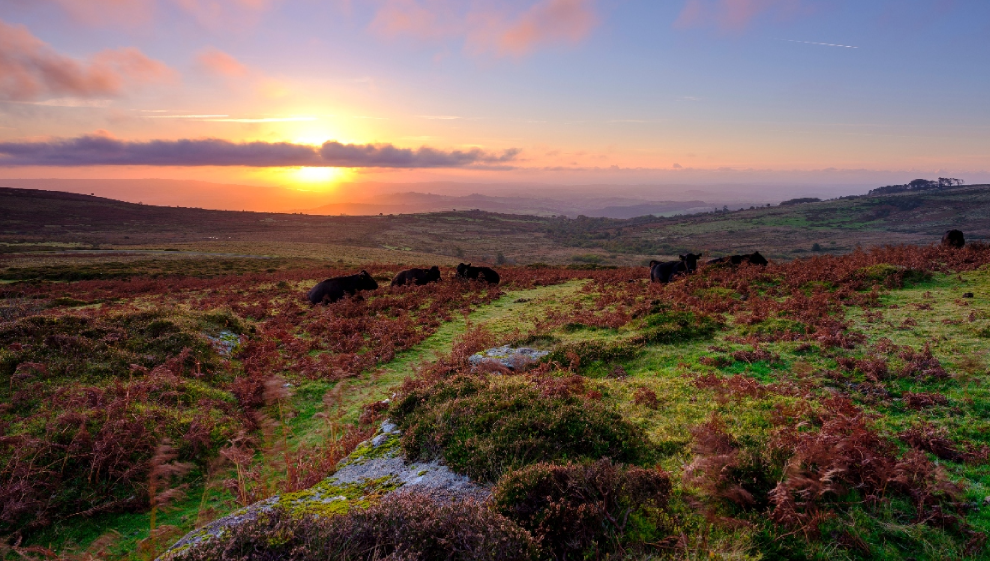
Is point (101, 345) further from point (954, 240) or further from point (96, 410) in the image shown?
point (954, 240)

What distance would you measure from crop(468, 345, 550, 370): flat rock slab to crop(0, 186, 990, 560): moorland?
502mm

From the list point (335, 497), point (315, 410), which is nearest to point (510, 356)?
point (315, 410)

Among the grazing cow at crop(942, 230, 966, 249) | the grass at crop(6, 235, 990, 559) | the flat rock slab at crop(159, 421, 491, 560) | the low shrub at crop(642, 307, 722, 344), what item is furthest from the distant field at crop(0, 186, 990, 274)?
the flat rock slab at crop(159, 421, 491, 560)

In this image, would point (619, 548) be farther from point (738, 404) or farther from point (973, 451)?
point (973, 451)

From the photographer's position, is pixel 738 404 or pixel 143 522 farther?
pixel 738 404

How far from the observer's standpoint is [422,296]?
22.0m

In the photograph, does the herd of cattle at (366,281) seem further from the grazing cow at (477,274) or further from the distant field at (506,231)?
the distant field at (506,231)

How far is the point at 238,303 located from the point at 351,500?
20.8m

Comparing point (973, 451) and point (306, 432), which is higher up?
point (973, 451)

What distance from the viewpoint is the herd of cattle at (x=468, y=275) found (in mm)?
21828

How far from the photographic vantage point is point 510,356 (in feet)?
35.1

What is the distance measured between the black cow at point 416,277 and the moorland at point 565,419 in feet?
22.5

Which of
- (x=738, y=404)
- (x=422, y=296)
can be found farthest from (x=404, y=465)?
(x=422, y=296)

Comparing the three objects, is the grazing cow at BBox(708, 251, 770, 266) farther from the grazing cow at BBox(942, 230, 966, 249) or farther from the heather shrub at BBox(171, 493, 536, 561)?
the heather shrub at BBox(171, 493, 536, 561)
